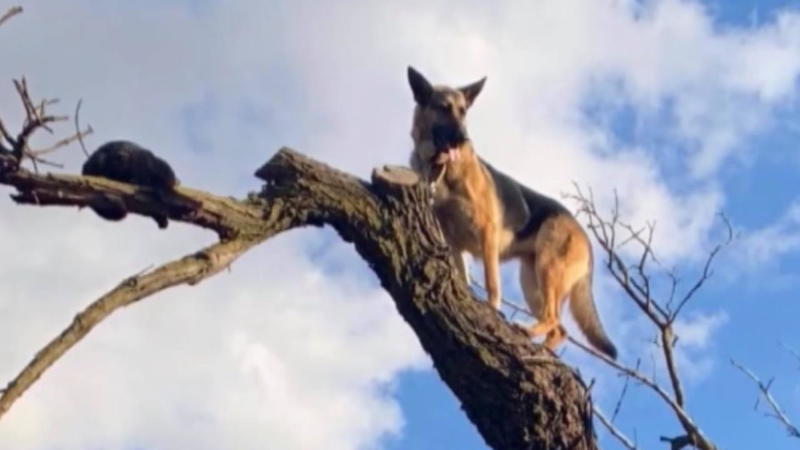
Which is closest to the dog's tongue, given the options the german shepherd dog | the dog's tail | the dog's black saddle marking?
the german shepherd dog

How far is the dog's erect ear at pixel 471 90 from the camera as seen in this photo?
8.73m

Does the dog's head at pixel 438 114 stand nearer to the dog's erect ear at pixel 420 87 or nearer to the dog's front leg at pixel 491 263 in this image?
the dog's erect ear at pixel 420 87

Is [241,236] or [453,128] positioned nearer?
[241,236]

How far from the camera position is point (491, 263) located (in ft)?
25.5

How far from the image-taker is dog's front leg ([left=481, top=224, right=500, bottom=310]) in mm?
7719

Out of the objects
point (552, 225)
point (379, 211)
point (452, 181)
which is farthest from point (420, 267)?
point (552, 225)

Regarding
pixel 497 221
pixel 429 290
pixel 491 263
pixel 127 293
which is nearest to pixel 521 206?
pixel 497 221

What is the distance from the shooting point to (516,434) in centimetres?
539

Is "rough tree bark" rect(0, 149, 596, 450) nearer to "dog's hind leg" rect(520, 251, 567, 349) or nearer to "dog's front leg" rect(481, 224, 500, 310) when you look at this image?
"dog's front leg" rect(481, 224, 500, 310)

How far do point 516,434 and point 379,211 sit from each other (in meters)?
1.07

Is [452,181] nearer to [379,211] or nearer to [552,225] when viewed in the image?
[552,225]

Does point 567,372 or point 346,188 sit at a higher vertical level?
point 346,188

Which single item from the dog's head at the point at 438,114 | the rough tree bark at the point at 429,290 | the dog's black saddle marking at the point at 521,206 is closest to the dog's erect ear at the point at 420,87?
the dog's head at the point at 438,114

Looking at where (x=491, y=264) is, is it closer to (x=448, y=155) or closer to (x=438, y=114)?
(x=448, y=155)
